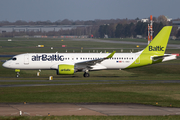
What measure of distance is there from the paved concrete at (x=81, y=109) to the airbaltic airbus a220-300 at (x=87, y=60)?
1997 cm

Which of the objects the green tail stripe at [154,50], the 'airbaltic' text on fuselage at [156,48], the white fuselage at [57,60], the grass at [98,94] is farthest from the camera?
the 'airbaltic' text on fuselage at [156,48]

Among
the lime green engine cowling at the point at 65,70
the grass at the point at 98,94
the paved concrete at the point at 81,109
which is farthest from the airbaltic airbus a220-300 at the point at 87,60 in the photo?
the paved concrete at the point at 81,109

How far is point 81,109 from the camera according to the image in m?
24.9

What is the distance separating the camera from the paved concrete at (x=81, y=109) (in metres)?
23.4

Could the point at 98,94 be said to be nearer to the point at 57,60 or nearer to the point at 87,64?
the point at 87,64

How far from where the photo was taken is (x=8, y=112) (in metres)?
23.5

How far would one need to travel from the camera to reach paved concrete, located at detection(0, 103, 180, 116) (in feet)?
76.7

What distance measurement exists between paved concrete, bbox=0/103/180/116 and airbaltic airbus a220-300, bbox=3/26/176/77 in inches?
786

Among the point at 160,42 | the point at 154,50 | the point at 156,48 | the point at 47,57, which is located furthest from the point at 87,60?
the point at 160,42

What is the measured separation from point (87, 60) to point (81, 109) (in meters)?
23.6

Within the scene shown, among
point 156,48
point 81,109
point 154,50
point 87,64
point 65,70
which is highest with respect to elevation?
point 156,48

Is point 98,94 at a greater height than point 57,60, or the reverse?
point 57,60

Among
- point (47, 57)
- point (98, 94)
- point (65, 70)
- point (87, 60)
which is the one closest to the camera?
point (98, 94)

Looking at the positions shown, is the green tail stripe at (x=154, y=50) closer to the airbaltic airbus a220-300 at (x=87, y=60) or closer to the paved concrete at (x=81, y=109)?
the airbaltic airbus a220-300 at (x=87, y=60)
